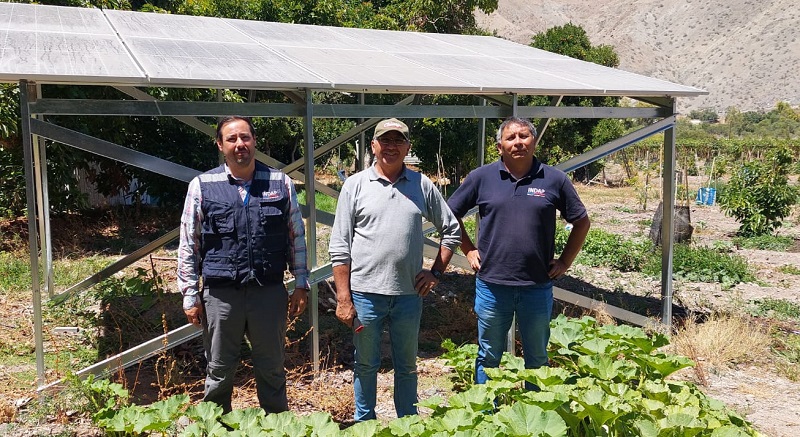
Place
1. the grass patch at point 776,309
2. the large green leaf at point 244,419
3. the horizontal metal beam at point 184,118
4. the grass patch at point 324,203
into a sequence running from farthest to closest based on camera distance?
the grass patch at point 324,203
the grass patch at point 776,309
the horizontal metal beam at point 184,118
the large green leaf at point 244,419

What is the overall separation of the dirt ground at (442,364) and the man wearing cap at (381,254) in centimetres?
106

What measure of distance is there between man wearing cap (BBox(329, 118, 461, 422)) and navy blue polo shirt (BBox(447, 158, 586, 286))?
399 mm

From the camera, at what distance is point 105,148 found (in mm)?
4566

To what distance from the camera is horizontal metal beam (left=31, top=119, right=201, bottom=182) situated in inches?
173

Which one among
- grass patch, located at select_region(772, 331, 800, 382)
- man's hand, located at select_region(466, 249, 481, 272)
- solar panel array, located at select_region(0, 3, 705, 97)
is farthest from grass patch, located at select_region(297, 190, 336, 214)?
man's hand, located at select_region(466, 249, 481, 272)

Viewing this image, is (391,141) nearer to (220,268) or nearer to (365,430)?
(220,268)

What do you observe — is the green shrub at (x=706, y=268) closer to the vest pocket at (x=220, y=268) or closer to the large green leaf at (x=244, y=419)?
the vest pocket at (x=220, y=268)

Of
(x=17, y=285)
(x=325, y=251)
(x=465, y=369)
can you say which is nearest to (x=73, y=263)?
(x=17, y=285)

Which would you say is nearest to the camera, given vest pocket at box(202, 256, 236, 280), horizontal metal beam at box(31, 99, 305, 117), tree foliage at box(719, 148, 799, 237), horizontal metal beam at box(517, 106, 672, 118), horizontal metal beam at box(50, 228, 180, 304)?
Result: vest pocket at box(202, 256, 236, 280)

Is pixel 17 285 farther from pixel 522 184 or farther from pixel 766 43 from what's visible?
pixel 766 43

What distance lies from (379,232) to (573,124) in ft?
69.2

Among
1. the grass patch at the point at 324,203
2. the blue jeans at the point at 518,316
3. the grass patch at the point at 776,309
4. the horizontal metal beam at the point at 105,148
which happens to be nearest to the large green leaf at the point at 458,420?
the blue jeans at the point at 518,316

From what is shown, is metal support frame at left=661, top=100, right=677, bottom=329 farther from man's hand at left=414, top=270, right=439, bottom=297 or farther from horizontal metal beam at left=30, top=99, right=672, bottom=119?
man's hand at left=414, top=270, right=439, bottom=297

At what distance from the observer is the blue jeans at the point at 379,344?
12.4ft
